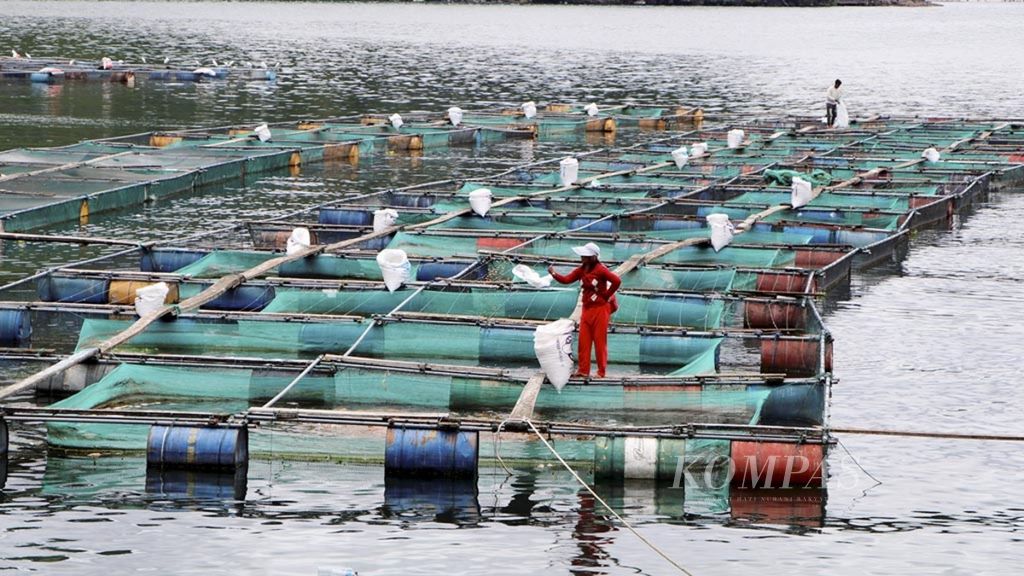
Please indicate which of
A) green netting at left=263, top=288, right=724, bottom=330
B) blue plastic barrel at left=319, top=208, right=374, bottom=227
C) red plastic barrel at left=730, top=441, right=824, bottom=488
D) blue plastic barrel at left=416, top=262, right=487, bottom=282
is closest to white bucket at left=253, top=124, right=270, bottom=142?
blue plastic barrel at left=319, top=208, right=374, bottom=227

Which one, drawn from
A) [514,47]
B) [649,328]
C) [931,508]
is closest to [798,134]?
[649,328]

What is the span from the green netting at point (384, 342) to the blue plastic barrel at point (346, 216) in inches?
512

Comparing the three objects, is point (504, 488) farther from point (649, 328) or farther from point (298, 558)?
point (649, 328)

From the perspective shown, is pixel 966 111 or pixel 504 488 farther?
pixel 966 111

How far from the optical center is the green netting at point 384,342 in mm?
27625

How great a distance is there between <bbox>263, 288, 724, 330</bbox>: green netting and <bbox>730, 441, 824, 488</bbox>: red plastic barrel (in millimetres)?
8843

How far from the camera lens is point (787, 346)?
27422mm

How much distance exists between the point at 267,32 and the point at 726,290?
5530 inches

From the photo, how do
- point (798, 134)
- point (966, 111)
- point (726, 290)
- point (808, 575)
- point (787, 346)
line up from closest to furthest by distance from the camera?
point (808, 575) < point (787, 346) < point (726, 290) < point (798, 134) < point (966, 111)

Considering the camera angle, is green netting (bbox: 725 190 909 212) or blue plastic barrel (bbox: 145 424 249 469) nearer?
blue plastic barrel (bbox: 145 424 249 469)

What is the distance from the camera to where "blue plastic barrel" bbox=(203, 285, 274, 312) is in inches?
1207

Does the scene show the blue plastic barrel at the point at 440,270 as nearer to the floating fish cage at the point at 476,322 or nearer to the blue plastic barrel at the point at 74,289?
the floating fish cage at the point at 476,322

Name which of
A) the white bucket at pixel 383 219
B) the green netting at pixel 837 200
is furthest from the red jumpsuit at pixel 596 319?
the green netting at pixel 837 200

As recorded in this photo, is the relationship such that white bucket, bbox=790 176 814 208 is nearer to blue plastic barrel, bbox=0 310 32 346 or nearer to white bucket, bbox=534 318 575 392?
white bucket, bbox=534 318 575 392
